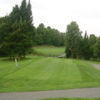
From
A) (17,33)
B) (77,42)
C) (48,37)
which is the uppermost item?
(48,37)

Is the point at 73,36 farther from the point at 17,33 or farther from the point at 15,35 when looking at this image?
the point at 15,35

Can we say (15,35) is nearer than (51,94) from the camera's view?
No

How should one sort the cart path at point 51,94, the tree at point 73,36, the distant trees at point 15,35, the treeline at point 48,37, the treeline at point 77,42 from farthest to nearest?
1. the treeline at point 48,37
2. the tree at point 73,36
3. the treeline at point 77,42
4. the distant trees at point 15,35
5. the cart path at point 51,94

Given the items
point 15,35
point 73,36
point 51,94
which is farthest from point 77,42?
point 51,94

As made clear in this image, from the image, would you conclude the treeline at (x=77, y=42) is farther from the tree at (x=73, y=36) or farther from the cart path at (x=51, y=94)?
the cart path at (x=51, y=94)

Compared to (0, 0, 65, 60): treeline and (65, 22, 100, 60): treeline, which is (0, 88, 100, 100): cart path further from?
(65, 22, 100, 60): treeline

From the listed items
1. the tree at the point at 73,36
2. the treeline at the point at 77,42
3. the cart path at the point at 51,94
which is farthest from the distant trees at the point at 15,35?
the cart path at the point at 51,94

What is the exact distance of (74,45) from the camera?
53812 mm

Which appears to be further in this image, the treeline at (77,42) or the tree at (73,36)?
the tree at (73,36)

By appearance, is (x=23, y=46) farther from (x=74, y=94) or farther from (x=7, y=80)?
(x=74, y=94)

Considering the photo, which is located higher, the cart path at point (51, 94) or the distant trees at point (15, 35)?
the distant trees at point (15, 35)

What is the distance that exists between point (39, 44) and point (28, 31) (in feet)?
191

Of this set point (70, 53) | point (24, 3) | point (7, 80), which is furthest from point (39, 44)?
point (7, 80)

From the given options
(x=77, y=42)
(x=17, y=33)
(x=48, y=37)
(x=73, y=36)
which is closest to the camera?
(x=17, y=33)
